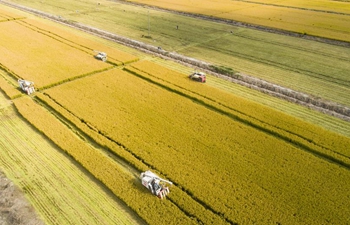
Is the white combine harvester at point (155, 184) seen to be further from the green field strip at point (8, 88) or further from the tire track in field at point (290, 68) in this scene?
the tire track in field at point (290, 68)

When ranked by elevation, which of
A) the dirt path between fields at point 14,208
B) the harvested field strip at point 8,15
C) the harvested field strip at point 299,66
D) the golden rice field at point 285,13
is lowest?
the dirt path between fields at point 14,208

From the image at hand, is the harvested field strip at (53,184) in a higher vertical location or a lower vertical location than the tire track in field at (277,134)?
lower

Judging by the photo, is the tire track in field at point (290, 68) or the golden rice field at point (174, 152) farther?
the tire track in field at point (290, 68)

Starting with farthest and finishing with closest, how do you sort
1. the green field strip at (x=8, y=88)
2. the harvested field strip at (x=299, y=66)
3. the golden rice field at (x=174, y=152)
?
1. the harvested field strip at (x=299, y=66)
2. the green field strip at (x=8, y=88)
3. the golden rice field at (x=174, y=152)

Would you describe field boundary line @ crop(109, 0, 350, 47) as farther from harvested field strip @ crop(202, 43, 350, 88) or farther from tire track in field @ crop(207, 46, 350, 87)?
tire track in field @ crop(207, 46, 350, 87)

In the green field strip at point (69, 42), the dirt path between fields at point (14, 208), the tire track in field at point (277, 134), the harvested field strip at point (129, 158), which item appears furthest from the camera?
the green field strip at point (69, 42)

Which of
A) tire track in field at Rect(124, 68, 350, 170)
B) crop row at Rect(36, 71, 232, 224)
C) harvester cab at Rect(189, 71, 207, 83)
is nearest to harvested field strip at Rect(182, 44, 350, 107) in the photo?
harvester cab at Rect(189, 71, 207, 83)

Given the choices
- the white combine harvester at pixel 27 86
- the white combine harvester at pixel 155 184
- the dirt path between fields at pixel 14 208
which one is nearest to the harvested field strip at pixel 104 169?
the white combine harvester at pixel 155 184

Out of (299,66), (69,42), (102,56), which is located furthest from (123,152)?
(69,42)
